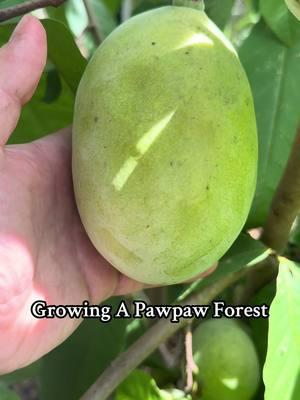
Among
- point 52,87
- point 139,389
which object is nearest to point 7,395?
point 139,389

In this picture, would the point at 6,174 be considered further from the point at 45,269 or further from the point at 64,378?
the point at 64,378

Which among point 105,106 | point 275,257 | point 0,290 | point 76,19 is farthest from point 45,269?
point 76,19

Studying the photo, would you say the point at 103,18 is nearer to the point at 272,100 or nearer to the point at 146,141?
the point at 272,100

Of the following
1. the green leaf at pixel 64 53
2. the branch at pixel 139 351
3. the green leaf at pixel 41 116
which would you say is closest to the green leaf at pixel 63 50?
the green leaf at pixel 64 53

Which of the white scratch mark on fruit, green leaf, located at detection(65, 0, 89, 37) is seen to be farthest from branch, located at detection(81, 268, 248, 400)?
green leaf, located at detection(65, 0, 89, 37)

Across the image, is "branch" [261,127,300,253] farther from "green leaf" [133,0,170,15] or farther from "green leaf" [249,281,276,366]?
"green leaf" [133,0,170,15]

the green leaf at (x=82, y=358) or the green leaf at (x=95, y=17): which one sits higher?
the green leaf at (x=95, y=17)

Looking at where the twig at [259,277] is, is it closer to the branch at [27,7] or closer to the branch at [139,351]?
the branch at [139,351]

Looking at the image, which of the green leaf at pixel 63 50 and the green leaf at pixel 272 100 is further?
the green leaf at pixel 272 100
